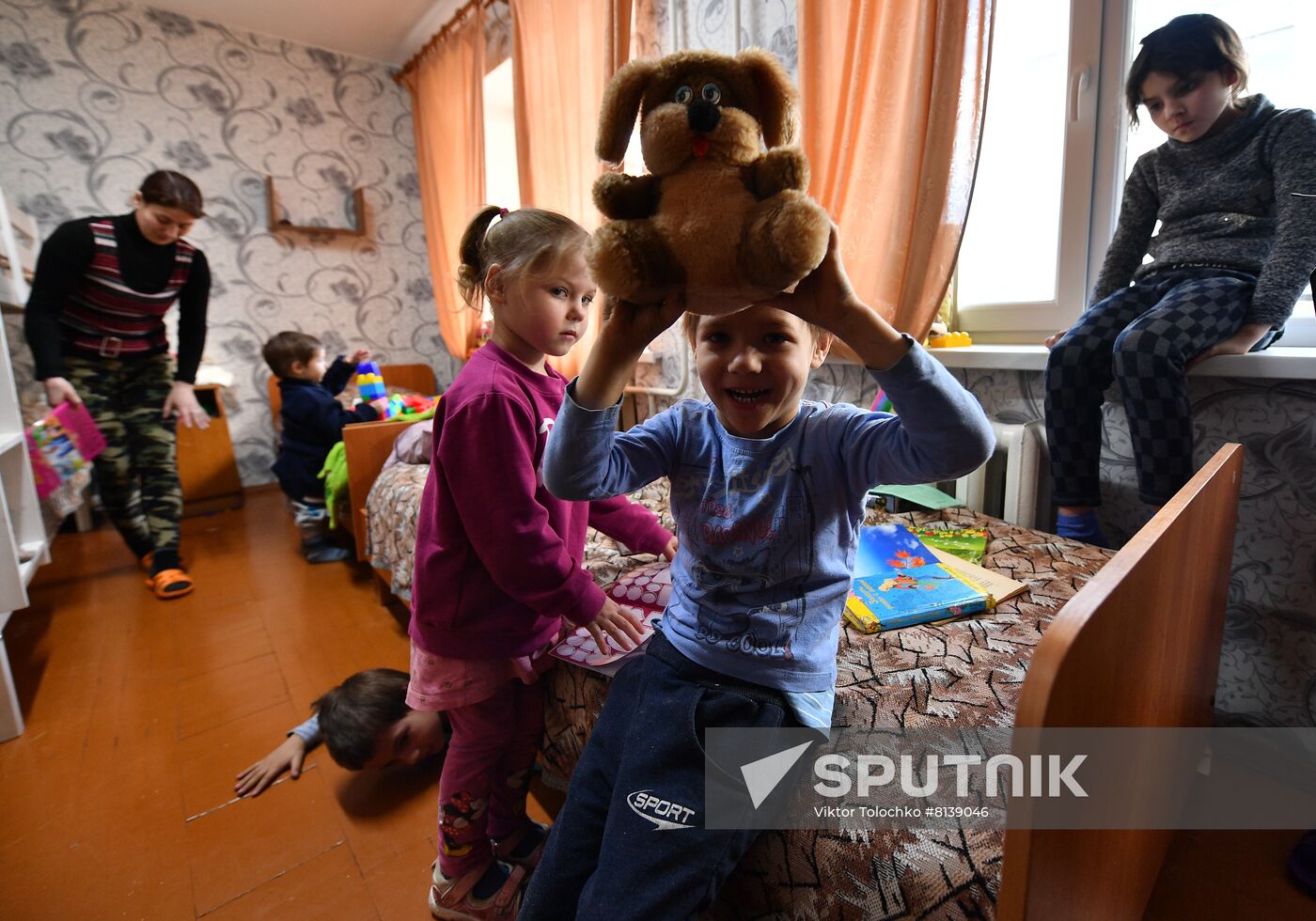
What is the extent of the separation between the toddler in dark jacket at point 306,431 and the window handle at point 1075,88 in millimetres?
2342

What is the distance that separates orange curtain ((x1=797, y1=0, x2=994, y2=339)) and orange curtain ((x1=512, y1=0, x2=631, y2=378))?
30.8 inches

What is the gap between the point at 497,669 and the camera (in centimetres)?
92

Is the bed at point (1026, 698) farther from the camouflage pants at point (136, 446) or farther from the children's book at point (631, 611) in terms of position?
the camouflage pants at point (136, 446)

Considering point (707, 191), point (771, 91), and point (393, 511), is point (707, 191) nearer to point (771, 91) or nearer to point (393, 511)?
point (771, 91)

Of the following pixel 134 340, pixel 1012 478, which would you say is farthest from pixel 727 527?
pixel 134 340

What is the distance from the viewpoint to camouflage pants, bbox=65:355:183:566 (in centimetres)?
206

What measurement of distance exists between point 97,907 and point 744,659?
3.54ft

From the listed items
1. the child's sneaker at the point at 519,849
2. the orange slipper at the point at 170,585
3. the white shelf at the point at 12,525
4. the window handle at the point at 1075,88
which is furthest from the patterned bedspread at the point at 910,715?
the orange slipper at the point at 170,585

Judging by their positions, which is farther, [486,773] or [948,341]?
[948,341]

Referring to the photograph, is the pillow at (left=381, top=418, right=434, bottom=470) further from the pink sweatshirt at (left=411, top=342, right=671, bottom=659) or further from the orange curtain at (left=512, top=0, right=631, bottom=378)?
the pink sweatshirt at (left=411, top=342, right=671, bottom=659)

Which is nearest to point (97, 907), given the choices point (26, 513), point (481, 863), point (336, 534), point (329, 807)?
point (329, 807)

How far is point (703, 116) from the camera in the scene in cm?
46

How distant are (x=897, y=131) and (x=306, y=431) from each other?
7.63 feet

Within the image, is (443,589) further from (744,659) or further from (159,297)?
(159,297)
